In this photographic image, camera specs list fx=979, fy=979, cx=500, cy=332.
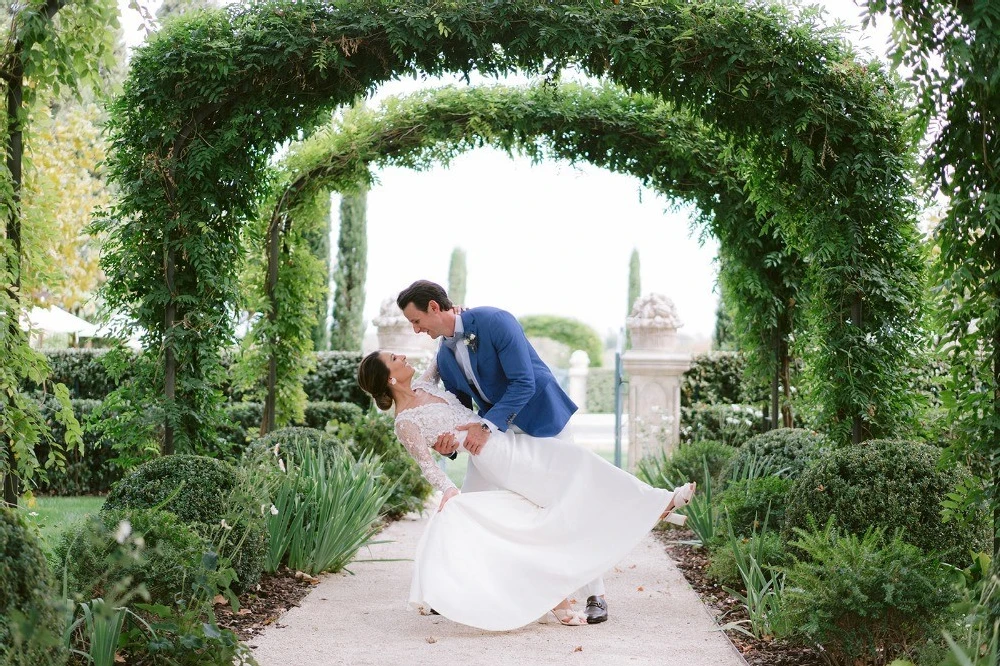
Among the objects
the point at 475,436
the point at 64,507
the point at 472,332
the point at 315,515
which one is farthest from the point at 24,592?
the point at 64,507

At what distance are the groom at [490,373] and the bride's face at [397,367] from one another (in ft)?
0.58

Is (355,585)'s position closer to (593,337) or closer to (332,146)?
(332,146)

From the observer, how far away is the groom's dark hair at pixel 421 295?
4516 mm

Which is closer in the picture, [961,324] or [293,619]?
[961,324]

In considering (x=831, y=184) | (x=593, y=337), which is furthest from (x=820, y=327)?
(x=593, y=337)

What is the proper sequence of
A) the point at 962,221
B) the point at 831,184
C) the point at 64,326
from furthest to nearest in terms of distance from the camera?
the point at 64,326, the point at 831,184, the point at 962,221

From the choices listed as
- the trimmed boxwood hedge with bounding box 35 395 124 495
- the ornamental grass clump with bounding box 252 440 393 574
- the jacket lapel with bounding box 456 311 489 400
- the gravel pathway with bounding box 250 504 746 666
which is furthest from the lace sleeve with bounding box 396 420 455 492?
the trimmed boxwood hedge with bounding box 35 395 124 495

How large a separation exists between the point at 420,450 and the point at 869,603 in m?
2.08

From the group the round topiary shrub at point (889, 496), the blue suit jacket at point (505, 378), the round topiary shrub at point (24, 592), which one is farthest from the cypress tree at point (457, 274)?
the round topiary shrub at point (24, 592)

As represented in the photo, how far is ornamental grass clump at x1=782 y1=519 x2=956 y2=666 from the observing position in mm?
3383

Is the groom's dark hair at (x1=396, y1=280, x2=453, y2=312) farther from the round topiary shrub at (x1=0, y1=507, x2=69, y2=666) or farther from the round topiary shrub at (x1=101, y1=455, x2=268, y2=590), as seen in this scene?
the round topiary shrub at (x1=0, y1=507, x2=69, y2=666)

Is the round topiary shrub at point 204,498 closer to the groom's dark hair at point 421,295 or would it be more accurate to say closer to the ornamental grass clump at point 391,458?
the groom's dark hair at point 421,295

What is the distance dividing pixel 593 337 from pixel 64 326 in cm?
2241

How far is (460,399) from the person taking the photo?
192 inches
